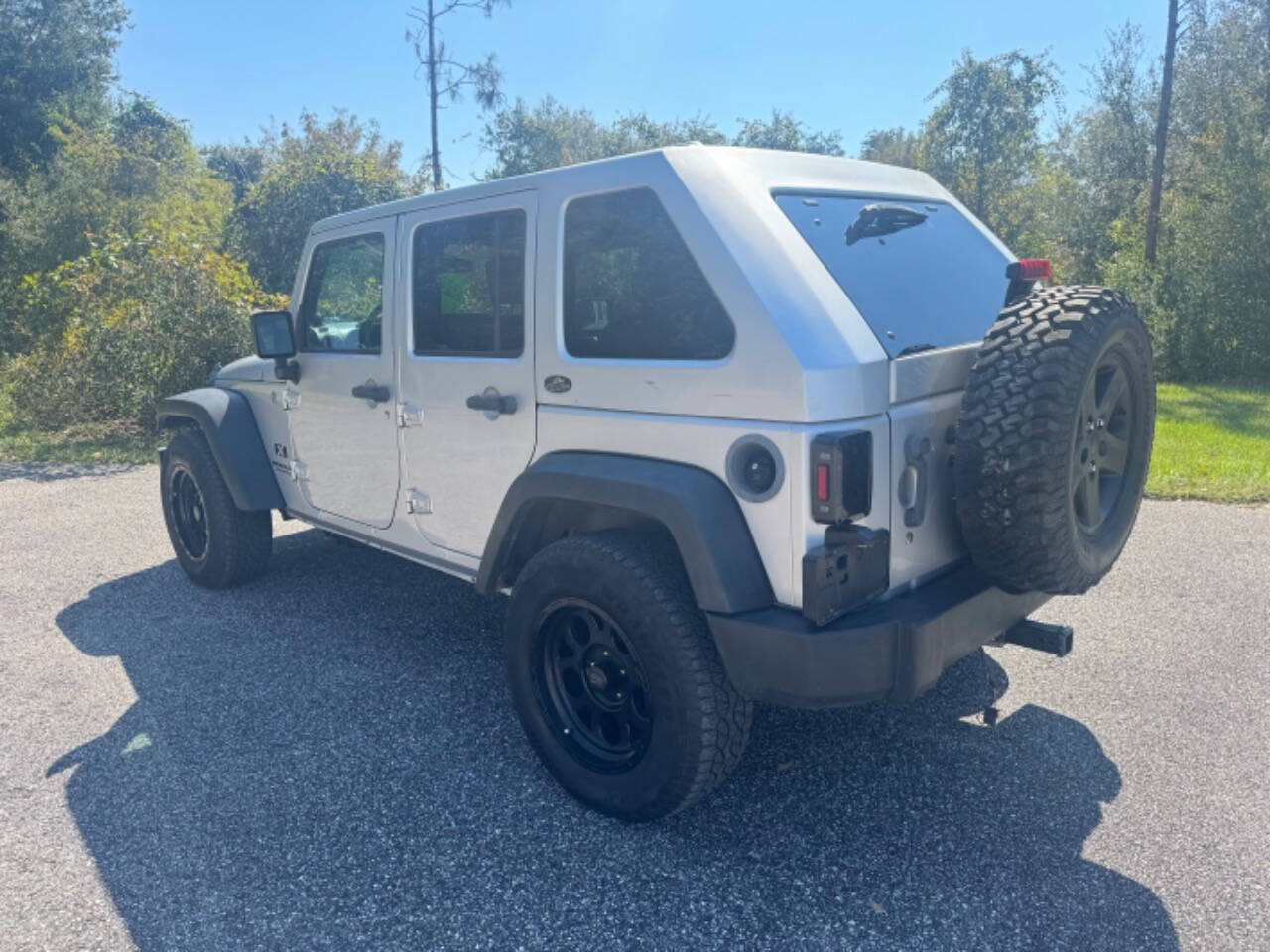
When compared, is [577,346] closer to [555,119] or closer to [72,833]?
[72,833]

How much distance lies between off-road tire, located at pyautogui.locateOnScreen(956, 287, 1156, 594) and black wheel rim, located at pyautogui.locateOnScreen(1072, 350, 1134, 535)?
18mm

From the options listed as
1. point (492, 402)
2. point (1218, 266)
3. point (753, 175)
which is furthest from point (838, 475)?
point (1218, 266)

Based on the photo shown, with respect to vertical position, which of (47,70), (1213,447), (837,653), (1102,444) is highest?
(47,70)

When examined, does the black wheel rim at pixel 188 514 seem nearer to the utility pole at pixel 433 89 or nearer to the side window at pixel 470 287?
the side window at pixel 470 287

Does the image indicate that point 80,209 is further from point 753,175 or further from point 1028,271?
point 1028,271

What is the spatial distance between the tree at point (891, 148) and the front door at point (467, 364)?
87.7 ft

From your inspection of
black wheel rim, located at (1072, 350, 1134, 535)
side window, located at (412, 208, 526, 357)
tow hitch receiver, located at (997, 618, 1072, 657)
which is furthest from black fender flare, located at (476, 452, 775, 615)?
tow hitch receiver, located at (997, 618, 1072, 657)

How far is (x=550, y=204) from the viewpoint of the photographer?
3193mm

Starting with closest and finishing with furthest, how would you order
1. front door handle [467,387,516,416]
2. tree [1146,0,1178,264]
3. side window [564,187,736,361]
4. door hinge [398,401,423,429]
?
side window [564,187,736,361], front door handle [467,387,516,416], door hinge [398,401,423,429], tree [1146,0,1178,264]

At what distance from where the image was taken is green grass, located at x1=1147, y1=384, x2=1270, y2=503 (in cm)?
729

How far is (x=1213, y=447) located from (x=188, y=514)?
9.00m

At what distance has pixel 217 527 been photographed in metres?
5.11

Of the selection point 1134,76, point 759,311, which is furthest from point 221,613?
point 1134,76

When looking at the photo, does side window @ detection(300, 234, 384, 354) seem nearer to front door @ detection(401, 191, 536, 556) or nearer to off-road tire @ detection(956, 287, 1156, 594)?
front door @ detection(401, 191, 536, 556)
